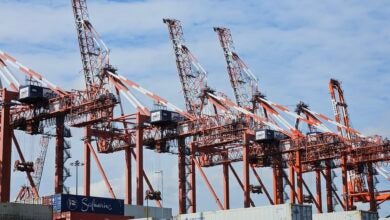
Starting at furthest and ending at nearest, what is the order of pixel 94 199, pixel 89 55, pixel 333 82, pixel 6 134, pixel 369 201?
pixel 333 82, pixel 369 201, pixel 89 55, pixel 6 134, pixel 94 199

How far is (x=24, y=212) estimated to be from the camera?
190 feet

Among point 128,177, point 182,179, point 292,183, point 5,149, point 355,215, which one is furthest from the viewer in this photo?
point 292,183

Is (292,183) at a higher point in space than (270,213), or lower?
higher

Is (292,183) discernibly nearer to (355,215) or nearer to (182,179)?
(182,179)

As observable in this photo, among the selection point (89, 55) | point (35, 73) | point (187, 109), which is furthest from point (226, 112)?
point (35, 73)

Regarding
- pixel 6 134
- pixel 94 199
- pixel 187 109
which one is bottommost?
pixel 94 199

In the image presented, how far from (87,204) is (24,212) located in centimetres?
1418

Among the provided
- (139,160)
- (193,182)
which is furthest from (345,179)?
(139,160)

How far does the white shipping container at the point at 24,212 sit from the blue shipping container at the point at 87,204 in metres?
9.51

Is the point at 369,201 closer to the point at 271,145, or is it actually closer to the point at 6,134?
the point at 271,145

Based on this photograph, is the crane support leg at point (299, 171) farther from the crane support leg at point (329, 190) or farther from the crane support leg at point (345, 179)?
the crane support leg at point (329, 190)

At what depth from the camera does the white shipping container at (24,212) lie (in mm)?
56500

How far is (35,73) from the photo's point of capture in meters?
82.8

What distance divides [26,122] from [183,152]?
23735 millimetres
